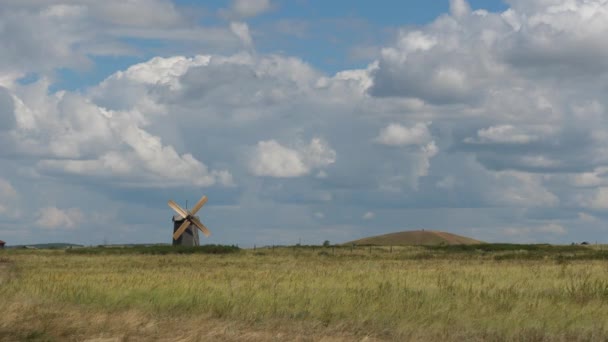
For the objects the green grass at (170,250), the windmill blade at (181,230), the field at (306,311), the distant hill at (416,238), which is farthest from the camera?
the distant hill at (416,238)

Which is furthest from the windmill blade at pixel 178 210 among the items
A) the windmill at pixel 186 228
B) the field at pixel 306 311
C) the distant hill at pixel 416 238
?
the field at pixel 306 311

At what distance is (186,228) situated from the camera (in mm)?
95125

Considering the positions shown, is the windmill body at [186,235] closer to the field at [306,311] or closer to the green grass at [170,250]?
the green grass at [170,250]

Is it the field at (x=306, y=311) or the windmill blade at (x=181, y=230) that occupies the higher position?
the windmill blade at (x=181, y=230)

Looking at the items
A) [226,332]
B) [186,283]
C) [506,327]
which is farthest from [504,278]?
[226,332]

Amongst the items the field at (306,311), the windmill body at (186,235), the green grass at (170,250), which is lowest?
the field at (306,311)

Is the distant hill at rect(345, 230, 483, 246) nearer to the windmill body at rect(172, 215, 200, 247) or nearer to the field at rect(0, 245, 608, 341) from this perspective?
the windmill body at rect(172, 215, 200, 247)

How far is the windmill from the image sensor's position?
94625 millimetres

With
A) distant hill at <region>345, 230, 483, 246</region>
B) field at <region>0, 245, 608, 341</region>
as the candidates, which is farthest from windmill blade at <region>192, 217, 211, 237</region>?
field at <region>0, 245, 608, 341</region>

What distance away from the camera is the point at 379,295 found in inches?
851

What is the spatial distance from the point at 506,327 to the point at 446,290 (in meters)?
6.38

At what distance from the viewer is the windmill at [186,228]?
94.6m

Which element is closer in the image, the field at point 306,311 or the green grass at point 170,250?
the field at point 306,311

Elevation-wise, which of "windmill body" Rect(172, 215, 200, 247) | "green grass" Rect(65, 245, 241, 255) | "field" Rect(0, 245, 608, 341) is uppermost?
"windmill body" Rect(172, 215, 200, 247)
